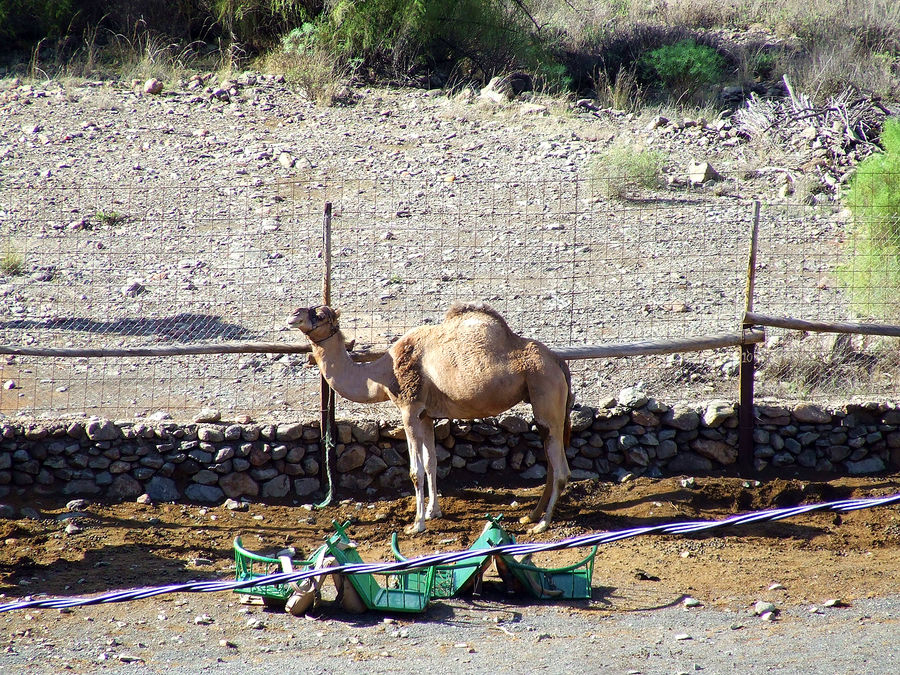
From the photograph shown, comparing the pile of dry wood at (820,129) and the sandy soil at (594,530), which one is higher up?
the pile of dry wood at (820,129)

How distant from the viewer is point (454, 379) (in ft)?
22.6

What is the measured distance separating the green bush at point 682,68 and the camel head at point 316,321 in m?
12.6

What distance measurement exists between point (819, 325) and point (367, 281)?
5.34m

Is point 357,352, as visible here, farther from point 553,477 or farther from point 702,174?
point 702,174

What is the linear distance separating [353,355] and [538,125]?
9759 mm

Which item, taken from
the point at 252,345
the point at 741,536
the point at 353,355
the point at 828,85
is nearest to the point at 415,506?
the point at 353,355

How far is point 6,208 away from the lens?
1308 centimetres

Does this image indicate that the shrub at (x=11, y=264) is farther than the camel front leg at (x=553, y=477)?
Yes

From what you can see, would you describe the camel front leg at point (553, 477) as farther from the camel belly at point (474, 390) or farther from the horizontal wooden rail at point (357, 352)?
the horizontal wooden rail at point (357, 352)

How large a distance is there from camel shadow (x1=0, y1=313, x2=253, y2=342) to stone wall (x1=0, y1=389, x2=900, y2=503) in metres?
2.39

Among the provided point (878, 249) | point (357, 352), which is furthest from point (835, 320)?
point (357, 352)

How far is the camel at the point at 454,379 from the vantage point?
22.4ft

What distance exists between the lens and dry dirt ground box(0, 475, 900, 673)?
5.30 metres

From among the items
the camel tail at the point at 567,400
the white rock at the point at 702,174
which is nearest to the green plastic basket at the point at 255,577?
the camel tail at the point at 567,400
